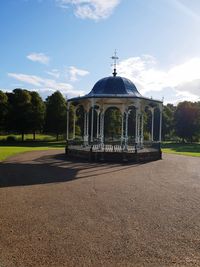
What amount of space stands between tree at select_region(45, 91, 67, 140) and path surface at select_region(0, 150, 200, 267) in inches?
1517

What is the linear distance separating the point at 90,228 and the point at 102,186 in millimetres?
5255

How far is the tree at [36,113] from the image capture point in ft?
161

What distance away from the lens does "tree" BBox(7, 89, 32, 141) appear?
48.5 metres

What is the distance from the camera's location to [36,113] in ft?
163

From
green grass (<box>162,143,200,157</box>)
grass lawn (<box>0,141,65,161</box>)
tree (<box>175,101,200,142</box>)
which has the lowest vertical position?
green grass (<box>162,143,200,157</box>)

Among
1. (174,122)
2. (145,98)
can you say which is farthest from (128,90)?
(174,122)

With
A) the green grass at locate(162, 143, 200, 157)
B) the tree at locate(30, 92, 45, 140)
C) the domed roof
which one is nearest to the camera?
the domed roof

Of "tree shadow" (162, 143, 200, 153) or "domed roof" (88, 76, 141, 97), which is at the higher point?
"domed roof" (88, 76, 141, 97)

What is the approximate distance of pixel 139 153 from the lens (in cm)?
2255

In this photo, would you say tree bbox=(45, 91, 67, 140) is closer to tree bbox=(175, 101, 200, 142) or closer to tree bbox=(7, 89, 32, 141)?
tree bbox=(7, 89, 32, 141)

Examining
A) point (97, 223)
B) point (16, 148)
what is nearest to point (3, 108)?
point (16, 148)

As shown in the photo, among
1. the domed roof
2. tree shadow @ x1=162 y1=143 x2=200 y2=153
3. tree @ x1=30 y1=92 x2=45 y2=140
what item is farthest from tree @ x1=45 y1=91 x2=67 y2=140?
the domed roof

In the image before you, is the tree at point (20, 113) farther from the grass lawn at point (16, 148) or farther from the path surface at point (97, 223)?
the path surface at point (97, 223)

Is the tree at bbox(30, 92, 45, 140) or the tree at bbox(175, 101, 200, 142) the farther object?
the tree at bbox(175, 101, 200, 142)
